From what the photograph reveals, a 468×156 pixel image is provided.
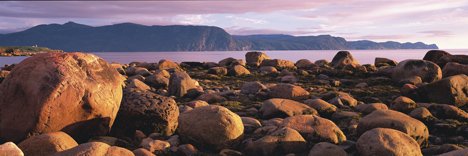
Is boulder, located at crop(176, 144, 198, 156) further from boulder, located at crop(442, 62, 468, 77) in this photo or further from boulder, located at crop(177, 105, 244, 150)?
boulder, located at crop(442, 62, 468, 77)

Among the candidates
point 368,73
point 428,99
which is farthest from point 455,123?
point 368,73

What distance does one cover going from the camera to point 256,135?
26.2ft

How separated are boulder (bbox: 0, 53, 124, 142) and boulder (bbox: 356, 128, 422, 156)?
4.35 meters

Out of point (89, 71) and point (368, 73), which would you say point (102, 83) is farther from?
point (368, 73)

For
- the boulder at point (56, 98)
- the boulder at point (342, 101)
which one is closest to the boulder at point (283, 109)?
the boulder at point (342, 101)

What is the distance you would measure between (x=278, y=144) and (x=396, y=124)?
2.47 meters

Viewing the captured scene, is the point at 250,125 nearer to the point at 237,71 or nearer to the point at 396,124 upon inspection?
the point at 396,124

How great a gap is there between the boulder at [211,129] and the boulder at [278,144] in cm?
38

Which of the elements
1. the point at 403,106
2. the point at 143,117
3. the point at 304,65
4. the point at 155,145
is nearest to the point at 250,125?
the point at 143,117

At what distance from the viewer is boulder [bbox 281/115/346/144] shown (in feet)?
26.0

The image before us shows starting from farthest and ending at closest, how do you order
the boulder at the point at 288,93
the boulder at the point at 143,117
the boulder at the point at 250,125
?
the boulder at the point at 288,93 → the boulder at the point at 250,125 → the boulder at the point at 143,117

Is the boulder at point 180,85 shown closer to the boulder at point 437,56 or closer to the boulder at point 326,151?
the boulder at point 326,151

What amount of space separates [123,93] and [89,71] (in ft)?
3.99

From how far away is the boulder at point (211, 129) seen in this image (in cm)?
754
